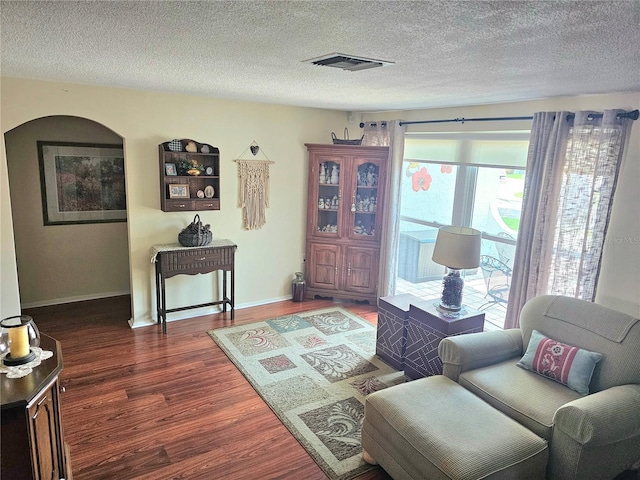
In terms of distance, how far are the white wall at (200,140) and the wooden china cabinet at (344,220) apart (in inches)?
8.1

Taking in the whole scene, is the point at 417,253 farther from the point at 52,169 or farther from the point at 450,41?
the point at 52,169

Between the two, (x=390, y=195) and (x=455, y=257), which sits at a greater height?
(x=390, y=195)

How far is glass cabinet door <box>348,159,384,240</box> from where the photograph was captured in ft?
17.0

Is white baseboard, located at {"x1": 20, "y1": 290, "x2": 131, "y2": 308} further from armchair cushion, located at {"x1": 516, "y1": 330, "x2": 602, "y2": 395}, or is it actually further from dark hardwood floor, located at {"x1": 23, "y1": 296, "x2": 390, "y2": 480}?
armchair cushion, located at {"x1": 516, "y1": 330, "x2": 602, "y2": 395}

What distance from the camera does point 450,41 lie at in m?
1.80

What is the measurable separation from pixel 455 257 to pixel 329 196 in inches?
94.9

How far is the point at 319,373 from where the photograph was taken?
12.1ft

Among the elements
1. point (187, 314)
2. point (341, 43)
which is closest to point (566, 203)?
point (341, 43)

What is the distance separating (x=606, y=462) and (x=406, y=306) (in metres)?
1.78

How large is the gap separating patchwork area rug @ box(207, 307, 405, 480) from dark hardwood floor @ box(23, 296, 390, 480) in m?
0.10

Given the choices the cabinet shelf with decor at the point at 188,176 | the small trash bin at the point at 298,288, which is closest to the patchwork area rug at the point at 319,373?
the small trash bin at the point at 298,288

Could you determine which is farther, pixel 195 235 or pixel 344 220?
pixel 344 220

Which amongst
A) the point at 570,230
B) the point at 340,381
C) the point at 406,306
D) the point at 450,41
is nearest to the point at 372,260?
the point at 406,306

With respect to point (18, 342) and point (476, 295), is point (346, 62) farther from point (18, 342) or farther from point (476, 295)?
point (476, 295)
